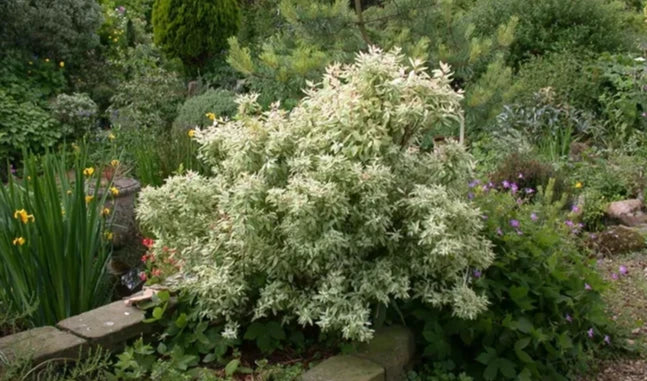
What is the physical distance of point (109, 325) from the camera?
3180 mm

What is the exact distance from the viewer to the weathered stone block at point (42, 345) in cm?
292

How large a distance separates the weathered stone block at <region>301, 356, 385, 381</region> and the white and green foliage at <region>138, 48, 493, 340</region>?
12cm

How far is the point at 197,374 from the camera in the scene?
3061 mm

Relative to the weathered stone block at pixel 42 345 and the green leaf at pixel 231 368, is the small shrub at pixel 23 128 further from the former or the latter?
the green leaf at pixel 231 368

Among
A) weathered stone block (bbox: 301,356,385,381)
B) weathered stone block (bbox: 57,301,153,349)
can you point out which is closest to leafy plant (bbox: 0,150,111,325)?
weathered stone block (bbox: 57,301,153,349)

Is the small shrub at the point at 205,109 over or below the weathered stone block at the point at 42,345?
below

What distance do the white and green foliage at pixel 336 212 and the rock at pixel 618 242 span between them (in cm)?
218

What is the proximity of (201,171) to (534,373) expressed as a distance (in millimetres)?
3037

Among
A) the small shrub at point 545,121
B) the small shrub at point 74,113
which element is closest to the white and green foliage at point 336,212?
the small shrub at point 545,121

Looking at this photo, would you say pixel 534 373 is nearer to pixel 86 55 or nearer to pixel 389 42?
pixel 389 42

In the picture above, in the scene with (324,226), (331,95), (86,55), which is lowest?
(86,55)

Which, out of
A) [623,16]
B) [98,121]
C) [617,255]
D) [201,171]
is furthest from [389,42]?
[623,16]

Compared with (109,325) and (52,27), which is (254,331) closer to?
(109,325)

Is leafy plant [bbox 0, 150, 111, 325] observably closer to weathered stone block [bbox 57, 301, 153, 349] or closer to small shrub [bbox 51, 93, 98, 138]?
weathered stone block [bbox 57, 301, 153, 349]
